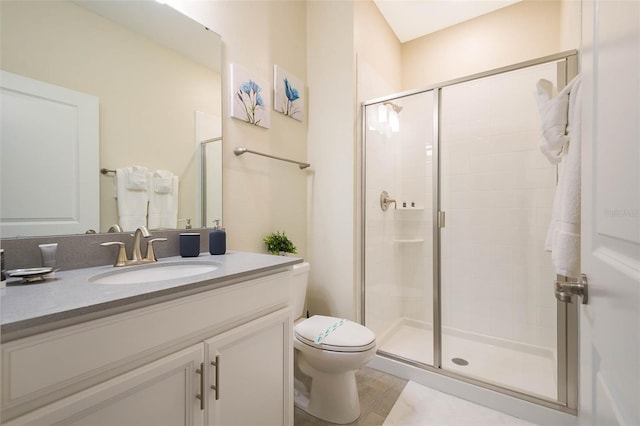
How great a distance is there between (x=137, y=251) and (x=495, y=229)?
2348 millimetres

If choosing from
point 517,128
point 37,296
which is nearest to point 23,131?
point 37,296

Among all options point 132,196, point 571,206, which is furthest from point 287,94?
point 571,206

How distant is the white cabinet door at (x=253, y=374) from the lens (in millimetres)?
897

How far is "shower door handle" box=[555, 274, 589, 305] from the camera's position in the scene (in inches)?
24.8

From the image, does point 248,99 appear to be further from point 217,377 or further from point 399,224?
point 399,224

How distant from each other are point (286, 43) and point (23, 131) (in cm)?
160

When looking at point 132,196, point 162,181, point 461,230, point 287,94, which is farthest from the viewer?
point 461,230

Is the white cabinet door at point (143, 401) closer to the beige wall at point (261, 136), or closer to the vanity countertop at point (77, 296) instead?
the vanity countertop at point (77, 296)

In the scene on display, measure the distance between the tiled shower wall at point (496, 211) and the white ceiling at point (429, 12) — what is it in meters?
0.68

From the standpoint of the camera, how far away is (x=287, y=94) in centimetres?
198

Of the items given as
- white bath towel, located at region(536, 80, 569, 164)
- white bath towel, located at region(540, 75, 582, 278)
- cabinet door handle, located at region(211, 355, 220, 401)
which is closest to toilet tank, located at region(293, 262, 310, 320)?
cabinet door handle, located at region(211, 355, 220, 401)

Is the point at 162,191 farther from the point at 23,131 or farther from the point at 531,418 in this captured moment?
the point at 531,418

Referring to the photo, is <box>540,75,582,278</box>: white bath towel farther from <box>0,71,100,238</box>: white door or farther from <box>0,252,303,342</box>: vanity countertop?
<box>0,71,100,238</box>: white door

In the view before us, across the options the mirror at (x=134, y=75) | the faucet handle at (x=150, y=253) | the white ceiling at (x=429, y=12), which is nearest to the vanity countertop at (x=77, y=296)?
the faucet handle at (x=150, y=253)
